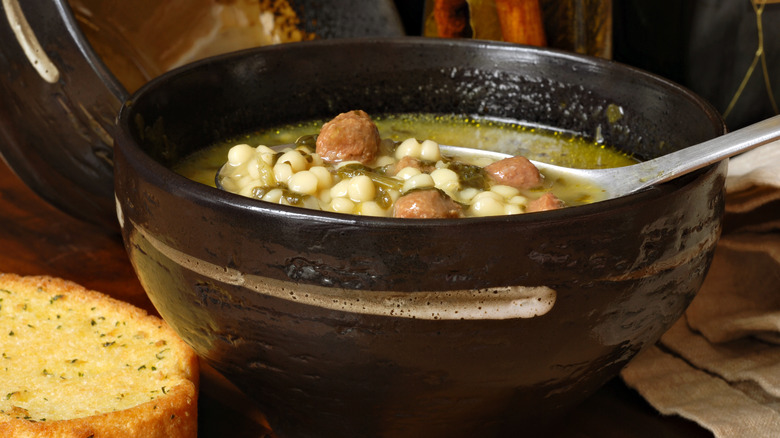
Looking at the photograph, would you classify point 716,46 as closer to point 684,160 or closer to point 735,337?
point 735,337

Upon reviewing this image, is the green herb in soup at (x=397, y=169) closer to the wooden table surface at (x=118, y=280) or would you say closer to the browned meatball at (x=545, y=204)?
the browned meatball at (x=545, y=204)

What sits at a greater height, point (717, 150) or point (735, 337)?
point (717, 150)

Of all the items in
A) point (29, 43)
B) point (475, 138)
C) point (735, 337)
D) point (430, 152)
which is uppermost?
point (29, 43)

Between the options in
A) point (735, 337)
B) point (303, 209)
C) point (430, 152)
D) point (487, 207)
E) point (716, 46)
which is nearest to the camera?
point (303, 209)

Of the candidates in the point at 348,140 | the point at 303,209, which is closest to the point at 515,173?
the point at 348,140

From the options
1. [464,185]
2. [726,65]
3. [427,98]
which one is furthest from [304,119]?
[726,65]

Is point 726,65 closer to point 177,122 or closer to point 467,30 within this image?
point 467,30
